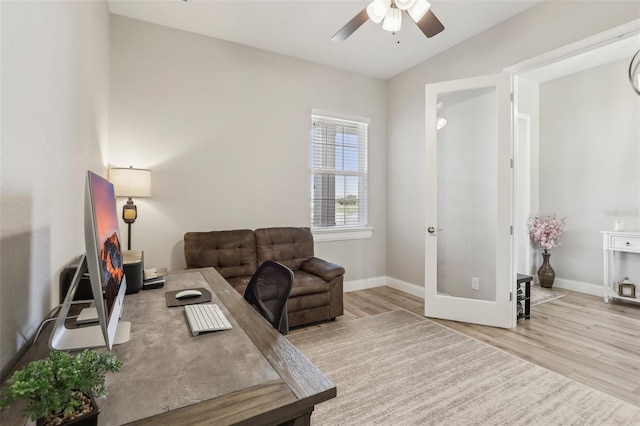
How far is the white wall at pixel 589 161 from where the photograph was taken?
12.5ft

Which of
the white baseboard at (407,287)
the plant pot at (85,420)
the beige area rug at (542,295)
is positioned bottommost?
the beige area rug at (542,295)

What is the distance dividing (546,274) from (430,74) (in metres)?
3.17

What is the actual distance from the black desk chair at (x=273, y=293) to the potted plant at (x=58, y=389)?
939 millimetres

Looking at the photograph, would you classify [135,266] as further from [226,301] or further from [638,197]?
[638,197]

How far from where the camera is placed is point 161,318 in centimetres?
125

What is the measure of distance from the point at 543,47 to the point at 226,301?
3323 mm

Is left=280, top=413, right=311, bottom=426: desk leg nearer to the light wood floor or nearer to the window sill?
the light wood floor

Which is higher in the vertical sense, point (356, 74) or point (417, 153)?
point (356, 74)

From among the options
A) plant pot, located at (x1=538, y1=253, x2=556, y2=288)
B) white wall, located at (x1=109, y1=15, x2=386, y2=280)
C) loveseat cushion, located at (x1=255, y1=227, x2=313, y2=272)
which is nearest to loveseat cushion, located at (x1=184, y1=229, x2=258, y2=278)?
loveseat cushion, located at (x1=255, y1=227, x2=313, y2=272)

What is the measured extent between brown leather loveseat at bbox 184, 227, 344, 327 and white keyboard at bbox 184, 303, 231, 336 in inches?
58.3

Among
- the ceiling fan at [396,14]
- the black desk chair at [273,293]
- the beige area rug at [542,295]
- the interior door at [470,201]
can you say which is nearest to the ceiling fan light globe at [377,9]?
the ceiling fan at [396,14]

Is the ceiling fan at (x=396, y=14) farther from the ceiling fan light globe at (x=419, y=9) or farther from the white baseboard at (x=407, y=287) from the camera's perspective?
the white baseboard at (x=407, y=287)

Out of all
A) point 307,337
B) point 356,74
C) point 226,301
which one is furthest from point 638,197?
point 226,301

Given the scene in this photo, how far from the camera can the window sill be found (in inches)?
158
